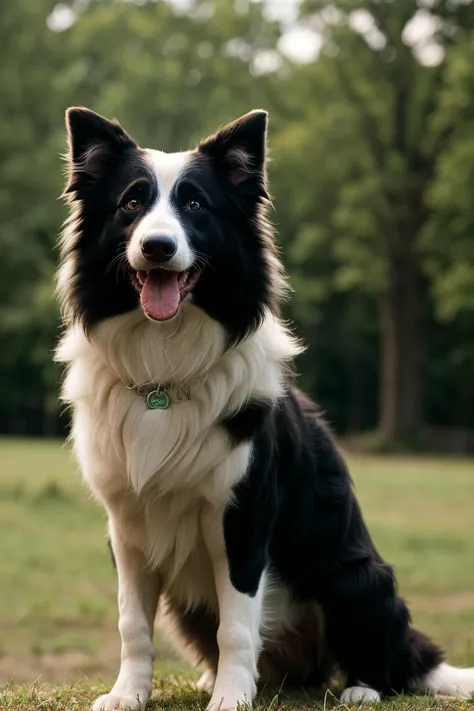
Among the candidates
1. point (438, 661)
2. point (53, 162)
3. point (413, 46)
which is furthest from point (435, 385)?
point (438, 661)

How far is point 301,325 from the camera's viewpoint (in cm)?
4128

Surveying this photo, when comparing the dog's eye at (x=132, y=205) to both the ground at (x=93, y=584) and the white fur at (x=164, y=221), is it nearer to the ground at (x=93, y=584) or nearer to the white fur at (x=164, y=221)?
the white fur at (x=164, y=221)

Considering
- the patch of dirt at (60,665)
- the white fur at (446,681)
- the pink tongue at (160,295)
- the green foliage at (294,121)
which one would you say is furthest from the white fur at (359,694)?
the green foliage at (294,121)

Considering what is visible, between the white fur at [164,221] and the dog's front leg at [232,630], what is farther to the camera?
the dog's front leg at [232,630]

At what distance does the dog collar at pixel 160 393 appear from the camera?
14.2ft

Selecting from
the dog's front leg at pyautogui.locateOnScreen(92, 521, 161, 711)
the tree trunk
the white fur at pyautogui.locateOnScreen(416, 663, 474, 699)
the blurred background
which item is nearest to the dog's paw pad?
the white fur at pyautogui.locateOnScreen(416, 663, 474, 699)

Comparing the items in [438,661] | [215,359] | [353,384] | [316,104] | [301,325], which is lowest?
[353,384]

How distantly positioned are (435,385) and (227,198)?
4068 centimetres

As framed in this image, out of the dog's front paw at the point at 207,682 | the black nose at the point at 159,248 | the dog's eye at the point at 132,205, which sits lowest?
the dog's front paw at the point at 207,682

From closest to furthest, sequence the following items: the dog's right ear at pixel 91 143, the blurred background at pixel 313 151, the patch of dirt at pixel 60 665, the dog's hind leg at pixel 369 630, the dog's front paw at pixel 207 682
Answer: the dog's right ear at pixel 91 143 → the dog's hind leg at pixel 369 630 → the dog's front paw at pixel 207 682 → the patch of dirt at pixel 60 665 → the blurred background at pixel 313 151

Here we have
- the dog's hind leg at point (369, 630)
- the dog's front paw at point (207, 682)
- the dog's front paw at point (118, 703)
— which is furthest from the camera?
the dog's front paw at point (207, 682)

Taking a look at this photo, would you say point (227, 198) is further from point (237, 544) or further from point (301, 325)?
point (301, 325)

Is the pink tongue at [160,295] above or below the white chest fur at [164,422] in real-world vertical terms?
above

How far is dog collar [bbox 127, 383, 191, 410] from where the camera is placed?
4.32m
